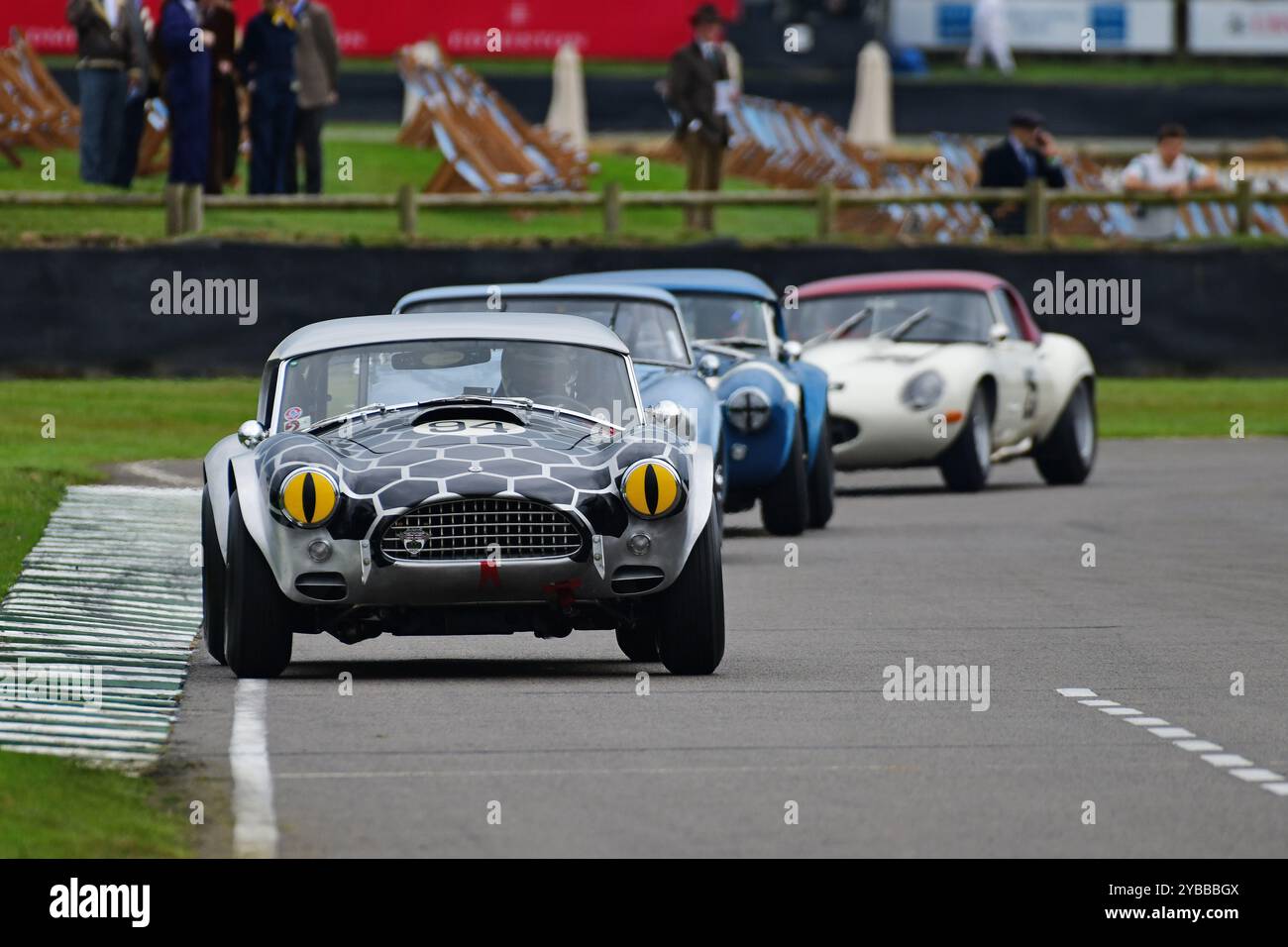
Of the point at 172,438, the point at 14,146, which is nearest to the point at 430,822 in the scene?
the point at 172,438

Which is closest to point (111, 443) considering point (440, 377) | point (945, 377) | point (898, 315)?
point (898, 315)

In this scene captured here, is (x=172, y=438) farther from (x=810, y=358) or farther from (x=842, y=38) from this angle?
(x=842, y=38)

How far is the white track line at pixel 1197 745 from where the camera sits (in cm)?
789

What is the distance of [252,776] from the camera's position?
799 cm

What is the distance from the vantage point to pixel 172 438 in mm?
22891

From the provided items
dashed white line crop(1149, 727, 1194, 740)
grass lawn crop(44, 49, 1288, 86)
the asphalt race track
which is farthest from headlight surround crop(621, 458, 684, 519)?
grass lawn crop(44, 49, 1288, 86)

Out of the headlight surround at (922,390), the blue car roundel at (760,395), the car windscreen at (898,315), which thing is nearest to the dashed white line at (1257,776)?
the blue car roundel at (760,395)

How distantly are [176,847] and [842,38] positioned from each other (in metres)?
40.6

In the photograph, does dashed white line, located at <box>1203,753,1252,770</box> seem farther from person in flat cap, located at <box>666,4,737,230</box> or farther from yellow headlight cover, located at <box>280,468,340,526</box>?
person in flat cap, located at <box>666,4,737,230</box>

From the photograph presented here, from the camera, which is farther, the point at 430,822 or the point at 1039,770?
the point at 1039,770

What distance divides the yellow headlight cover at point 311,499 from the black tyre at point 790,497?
6.71 metres

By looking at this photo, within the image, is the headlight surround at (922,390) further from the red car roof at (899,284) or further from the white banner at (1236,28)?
the white banner at (1236,28)

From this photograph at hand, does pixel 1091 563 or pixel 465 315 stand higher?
pixel 465 315

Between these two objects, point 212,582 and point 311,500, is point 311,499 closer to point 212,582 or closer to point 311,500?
point 311,500
